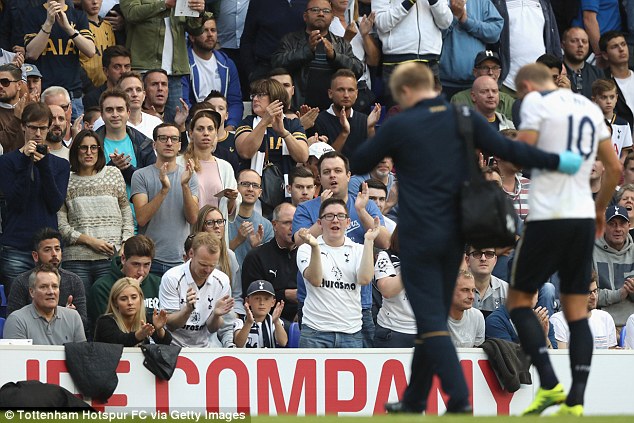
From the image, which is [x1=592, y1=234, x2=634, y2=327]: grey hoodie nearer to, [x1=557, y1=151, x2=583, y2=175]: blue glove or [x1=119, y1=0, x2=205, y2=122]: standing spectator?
[x1=119, y1=0, x2=205, y2=122]: standing spectator

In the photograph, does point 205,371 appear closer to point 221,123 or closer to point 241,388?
point 241,388

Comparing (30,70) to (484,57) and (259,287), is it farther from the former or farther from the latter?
(484,57)

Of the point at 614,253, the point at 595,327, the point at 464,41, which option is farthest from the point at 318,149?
the point at 595,327

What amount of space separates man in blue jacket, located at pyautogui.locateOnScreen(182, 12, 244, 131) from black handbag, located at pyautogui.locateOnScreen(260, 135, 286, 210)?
163cm

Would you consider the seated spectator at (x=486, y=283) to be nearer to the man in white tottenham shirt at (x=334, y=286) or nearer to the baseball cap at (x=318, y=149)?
the man in white tottenham shirt at (x=334, y=286)

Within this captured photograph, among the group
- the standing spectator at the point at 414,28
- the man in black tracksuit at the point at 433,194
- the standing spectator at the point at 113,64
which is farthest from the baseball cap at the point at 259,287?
the standing spectator at the point at 414,28

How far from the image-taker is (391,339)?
12.8 meters

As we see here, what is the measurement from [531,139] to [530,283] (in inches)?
36.3

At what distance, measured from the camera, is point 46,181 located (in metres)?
13.2

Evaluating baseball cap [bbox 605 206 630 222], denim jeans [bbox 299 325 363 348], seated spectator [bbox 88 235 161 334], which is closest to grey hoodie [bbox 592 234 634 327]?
baseball cap [bbox 605 206 630 222]

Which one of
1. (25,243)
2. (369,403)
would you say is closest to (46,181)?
(25,243)

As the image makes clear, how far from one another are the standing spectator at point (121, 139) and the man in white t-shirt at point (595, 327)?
185 inches

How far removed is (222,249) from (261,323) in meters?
0.92

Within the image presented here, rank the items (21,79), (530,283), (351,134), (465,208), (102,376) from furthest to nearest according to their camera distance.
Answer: (351,134) → (21,79) → (102,376) → (530,283) → (465,208)
